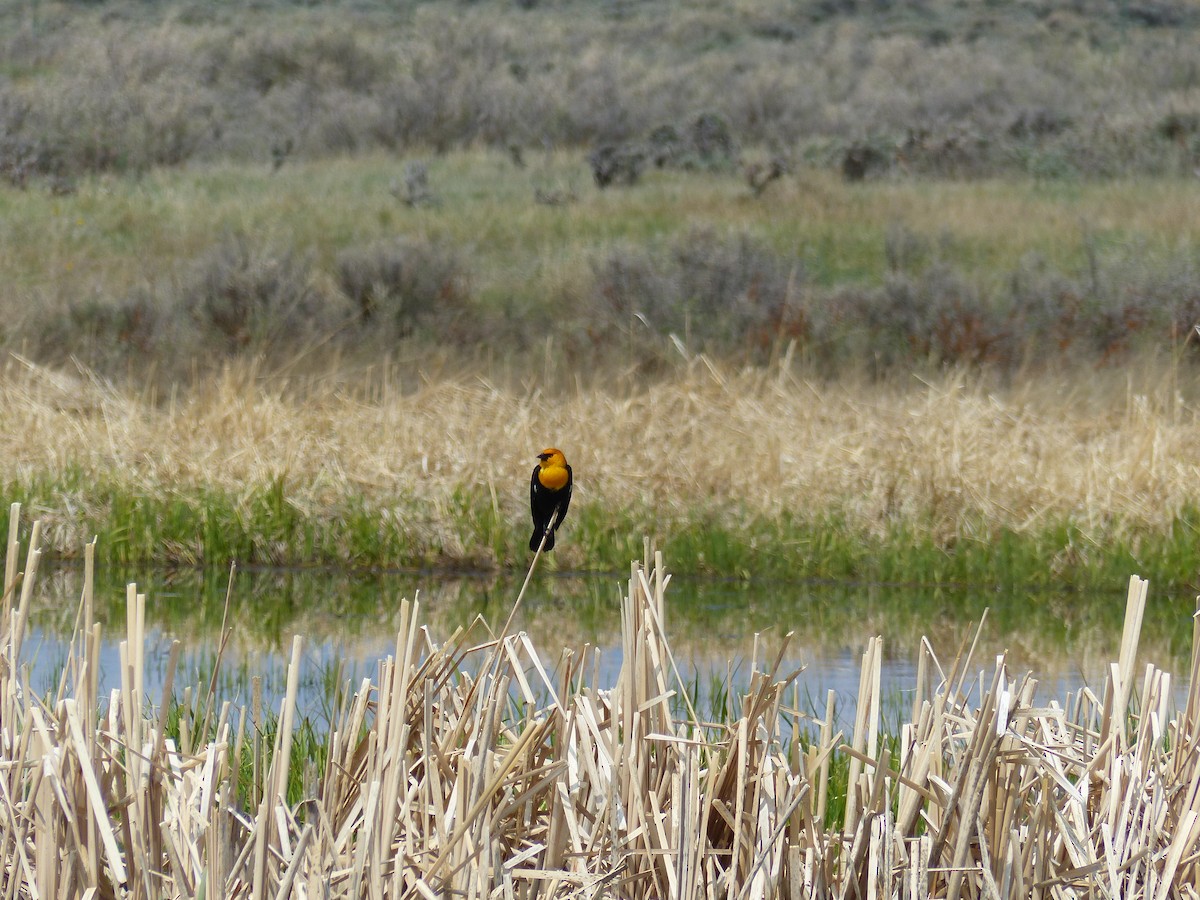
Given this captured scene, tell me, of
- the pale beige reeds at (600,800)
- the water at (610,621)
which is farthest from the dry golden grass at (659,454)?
the pale beige reeds at (600,800)

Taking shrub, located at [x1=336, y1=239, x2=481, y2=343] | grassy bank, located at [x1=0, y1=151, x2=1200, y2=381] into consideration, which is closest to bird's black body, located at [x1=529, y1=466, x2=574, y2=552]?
grassy bank, located at [x1=0, y1=151, x2=1200, y2=381]

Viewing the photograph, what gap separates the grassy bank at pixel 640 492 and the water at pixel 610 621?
0.67 ft

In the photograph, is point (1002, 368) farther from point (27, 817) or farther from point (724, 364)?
point (27, 817)

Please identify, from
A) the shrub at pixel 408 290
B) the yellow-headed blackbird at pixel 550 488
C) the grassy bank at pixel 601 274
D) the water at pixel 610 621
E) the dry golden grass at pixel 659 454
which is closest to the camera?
the yellow-headed blackbird at pixel 550 488

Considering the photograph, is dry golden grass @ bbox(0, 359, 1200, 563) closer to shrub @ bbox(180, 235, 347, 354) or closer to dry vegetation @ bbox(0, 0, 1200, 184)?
shrub @ bbox(180, 235, 347, 354)

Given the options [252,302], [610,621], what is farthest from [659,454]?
[252,302]

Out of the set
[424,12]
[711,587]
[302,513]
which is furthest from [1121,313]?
[424,12]

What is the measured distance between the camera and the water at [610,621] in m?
7.86

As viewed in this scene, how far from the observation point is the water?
25.8 feet

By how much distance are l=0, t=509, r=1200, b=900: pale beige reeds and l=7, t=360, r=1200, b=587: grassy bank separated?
6650 millimetres

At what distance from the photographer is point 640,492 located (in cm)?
1051

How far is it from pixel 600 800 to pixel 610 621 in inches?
224

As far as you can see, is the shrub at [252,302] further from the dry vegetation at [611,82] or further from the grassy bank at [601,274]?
the dry vegetation at [611,82]

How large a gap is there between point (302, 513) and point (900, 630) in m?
3.87
